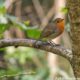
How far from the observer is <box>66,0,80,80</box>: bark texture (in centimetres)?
90

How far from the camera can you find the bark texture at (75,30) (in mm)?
896

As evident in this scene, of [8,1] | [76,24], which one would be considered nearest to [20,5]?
[8,1]

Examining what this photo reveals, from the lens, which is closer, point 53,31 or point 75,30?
point 75,30

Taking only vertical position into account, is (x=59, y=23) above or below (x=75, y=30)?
below

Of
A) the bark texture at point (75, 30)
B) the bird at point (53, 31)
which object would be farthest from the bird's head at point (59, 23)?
the bark texture at point (75, 30)

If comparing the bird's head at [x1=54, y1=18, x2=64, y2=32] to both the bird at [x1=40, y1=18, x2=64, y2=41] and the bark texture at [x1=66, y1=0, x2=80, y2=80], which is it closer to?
the bird at [x1=40, y1=18, x2=64, y2=41]

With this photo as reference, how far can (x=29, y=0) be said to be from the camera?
15.5ft

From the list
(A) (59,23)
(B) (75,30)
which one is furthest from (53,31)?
(B) (75,30)

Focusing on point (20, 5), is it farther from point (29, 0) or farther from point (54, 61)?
point (54, 61)

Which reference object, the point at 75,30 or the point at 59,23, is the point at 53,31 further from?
the point at 75,30

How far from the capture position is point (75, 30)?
0.92 meters

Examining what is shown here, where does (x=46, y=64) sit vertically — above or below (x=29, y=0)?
→ below

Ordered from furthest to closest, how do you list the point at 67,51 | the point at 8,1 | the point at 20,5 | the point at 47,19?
the point at 20,5, the point at 47,19, the point at 8,1, the point at 67,51

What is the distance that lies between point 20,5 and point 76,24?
147 inches
